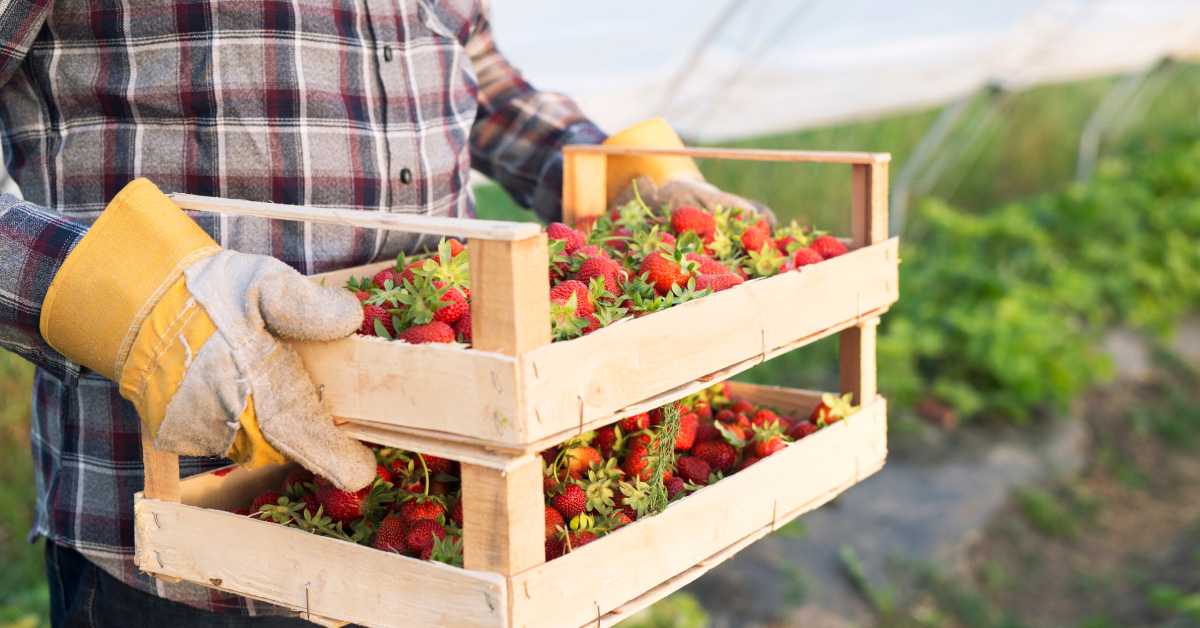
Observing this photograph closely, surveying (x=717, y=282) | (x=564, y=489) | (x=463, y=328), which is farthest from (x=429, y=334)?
(x=717, y=282)

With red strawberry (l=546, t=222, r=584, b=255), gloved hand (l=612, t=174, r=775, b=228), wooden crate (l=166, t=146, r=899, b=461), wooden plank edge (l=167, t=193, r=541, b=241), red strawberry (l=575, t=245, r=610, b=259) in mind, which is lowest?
wooden crate (l=166, t=146, r=899, b=461)

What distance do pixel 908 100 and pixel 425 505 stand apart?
381cm

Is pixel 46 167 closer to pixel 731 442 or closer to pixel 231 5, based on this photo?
pixel 231 5

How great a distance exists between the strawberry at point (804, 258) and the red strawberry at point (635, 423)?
0.96 ft

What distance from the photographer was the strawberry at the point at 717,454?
1317mm

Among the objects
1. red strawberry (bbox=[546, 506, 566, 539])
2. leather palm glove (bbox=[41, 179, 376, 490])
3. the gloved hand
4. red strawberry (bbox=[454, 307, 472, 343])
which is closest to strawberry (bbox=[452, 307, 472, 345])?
red strawberry (bbox=[454, 307, 472, 343])

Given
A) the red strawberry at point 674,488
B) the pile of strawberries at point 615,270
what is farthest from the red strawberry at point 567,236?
the red strawberry at point 674,488

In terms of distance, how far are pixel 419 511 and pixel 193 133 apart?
0.57m

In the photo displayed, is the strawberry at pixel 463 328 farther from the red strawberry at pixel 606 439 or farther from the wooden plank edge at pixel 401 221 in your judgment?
the red strawberry at pixel 606 439

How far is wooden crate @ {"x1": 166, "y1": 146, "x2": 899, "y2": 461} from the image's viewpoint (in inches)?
33.5

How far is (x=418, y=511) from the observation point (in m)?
1.08

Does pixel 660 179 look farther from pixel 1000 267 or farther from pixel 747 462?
pixel 1000 267

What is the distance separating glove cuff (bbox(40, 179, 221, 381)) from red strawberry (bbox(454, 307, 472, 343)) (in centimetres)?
25

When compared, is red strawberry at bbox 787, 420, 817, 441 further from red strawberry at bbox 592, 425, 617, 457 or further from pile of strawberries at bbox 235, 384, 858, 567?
red strawberry at bbox 592, 425, 617, 457
